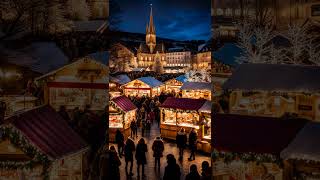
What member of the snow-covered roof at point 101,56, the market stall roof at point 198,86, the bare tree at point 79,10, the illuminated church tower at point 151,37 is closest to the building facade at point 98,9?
the bare tree at point 79,10

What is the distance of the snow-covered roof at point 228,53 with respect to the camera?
7.34 m

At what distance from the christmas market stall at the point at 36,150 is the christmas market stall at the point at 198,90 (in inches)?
513

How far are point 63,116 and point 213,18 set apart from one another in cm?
350

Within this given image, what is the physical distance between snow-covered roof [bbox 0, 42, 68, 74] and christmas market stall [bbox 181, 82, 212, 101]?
41.1 ft

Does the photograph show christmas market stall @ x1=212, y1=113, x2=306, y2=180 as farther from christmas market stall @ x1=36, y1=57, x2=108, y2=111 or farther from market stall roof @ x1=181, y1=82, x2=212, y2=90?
market stall roof @ x1=181, y1=82, x2=212, y2=90

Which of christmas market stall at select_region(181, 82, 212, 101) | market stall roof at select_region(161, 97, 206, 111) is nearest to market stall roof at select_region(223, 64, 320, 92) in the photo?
market stall roof at select_region(161, 97, 206, 111)

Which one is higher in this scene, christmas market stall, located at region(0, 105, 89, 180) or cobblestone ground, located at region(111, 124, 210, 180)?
christmas market stall, located at region(0, 105, 89, 180)

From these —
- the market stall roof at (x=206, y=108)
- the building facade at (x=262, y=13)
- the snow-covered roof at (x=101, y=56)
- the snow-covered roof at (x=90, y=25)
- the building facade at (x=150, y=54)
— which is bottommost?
the market stall roof at (x=206, y=108)

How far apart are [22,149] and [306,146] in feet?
14.6

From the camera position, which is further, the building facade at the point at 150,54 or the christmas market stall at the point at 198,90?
the building facade at the point at 150,54

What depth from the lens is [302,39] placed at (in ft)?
23.9

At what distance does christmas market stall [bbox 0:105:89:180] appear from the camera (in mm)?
6258

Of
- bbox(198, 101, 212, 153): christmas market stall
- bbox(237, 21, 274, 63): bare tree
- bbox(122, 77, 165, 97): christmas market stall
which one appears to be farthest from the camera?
bbox(122, 77, 165, 97): christmas market stall

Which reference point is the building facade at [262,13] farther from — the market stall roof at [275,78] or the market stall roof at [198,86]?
the market stall roof at [198,86]
